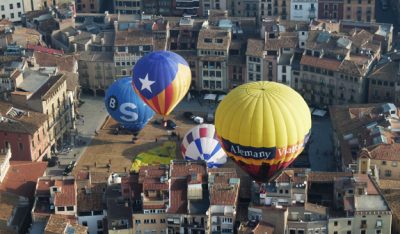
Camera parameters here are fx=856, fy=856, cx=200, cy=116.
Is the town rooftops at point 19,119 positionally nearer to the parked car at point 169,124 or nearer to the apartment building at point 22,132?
the apartment building at point 22,132

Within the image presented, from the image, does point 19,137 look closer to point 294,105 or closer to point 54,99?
point 54,99

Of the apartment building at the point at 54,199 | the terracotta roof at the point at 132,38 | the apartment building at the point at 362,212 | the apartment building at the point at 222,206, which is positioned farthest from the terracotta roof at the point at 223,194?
the terracotta roof at the point at 132,38

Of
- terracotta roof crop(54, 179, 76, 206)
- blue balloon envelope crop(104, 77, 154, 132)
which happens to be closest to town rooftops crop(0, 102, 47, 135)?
blue balloon envelope crop(104, 77, 154, 132)

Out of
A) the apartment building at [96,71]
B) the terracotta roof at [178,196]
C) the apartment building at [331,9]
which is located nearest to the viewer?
the terracotta roof at [178,196]

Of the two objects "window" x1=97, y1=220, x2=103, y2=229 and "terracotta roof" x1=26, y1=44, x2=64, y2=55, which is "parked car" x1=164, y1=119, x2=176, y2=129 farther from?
"window" x1=97, y1=220, x2=103, y2=229

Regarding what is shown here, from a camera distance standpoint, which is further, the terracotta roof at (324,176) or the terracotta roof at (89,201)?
the terracotta roof at (324,176)

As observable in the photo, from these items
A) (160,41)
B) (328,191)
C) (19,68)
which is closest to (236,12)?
(160,41)
